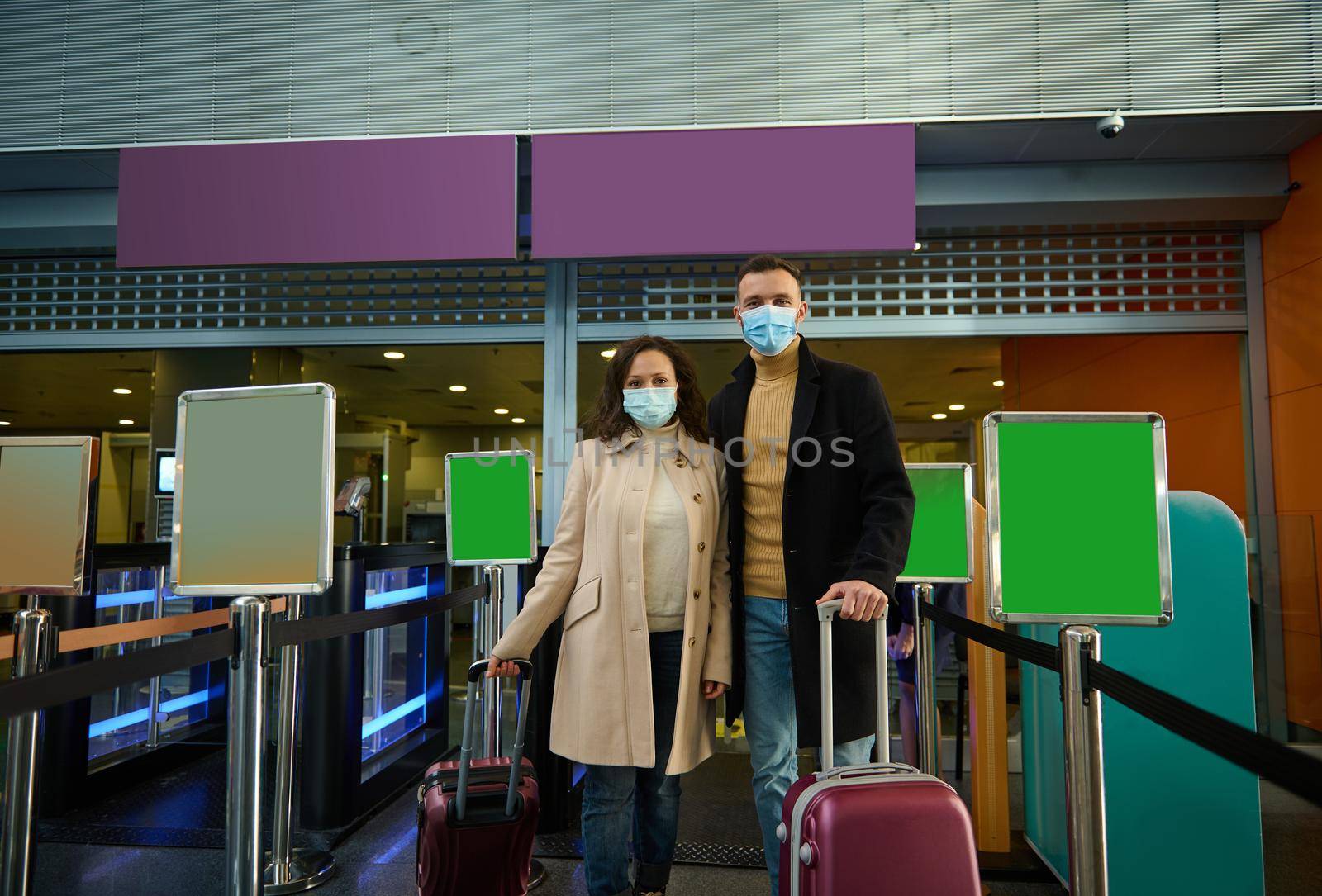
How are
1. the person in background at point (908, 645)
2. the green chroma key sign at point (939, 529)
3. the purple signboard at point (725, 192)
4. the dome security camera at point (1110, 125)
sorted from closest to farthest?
the green chroma key sign at point (939, 529)
the person in background at point (908, 645)
the dome security camera at point (1110, 125)
the purple signboard at point (725, 192)

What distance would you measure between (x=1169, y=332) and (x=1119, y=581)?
401 cm

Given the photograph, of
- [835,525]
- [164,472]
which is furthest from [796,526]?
[164,472]

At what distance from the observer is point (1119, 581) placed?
1.61 m

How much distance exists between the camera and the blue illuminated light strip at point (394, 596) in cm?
384

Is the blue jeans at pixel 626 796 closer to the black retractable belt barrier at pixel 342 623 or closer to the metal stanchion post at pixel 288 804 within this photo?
the black retractable belt barrier at pixel 342 623

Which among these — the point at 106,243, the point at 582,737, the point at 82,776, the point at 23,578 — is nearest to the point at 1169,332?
the point at 582,737

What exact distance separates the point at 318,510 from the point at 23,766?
37.9 inches

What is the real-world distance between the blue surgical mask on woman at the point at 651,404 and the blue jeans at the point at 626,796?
1.61 feet

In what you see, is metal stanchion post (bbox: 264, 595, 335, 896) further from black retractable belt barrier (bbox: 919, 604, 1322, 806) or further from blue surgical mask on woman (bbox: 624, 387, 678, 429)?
black retractable belt barrier (bbox: 919, 604, 1322, 806)

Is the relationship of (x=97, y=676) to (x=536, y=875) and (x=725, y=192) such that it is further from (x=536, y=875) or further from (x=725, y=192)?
(x=725, y=192)

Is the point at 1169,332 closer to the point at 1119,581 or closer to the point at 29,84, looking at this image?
the point at 1119,581

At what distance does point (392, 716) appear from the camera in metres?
4.03

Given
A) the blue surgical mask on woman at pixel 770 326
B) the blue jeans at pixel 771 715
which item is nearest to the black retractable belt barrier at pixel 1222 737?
the blue jeans at pixel 771 715

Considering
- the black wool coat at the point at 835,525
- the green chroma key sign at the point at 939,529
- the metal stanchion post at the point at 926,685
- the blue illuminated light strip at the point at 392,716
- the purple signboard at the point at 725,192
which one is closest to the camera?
the black wool coat at the point at 835,525
